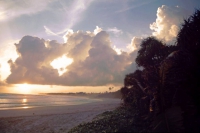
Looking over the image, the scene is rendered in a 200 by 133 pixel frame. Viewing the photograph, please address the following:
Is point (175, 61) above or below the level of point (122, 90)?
above

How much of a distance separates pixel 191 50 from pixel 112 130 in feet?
15.1

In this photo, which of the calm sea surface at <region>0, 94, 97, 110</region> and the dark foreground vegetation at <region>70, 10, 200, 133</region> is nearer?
the dark foreground vegetation at <region>70, 10, 200, 133</region>

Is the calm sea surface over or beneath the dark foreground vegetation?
beneath

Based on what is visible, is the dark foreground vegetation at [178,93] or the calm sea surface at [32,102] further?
the calm sea surface at [32,102]

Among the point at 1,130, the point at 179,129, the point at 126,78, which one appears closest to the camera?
the point at 179,129

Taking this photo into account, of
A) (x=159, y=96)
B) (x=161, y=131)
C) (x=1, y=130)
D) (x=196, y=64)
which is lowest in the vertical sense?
(x=1, y=130)

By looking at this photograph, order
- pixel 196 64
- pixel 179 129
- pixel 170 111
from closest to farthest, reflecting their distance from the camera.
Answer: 1. pixel 179 129
2. pixel 170 111
3. pixel 196 64

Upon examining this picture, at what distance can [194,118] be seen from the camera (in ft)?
23.5

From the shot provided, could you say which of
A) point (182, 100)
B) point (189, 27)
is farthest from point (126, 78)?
point (182, 100)

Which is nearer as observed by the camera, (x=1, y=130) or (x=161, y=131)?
(x=161, y=131)

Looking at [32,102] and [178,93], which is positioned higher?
[178,93]

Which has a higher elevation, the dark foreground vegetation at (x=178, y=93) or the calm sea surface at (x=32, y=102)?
the dark foreground vegetation at (x=178, y=93)

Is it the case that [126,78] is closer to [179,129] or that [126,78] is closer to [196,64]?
[196,64]

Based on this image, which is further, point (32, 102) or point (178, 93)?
point (32, 102)
